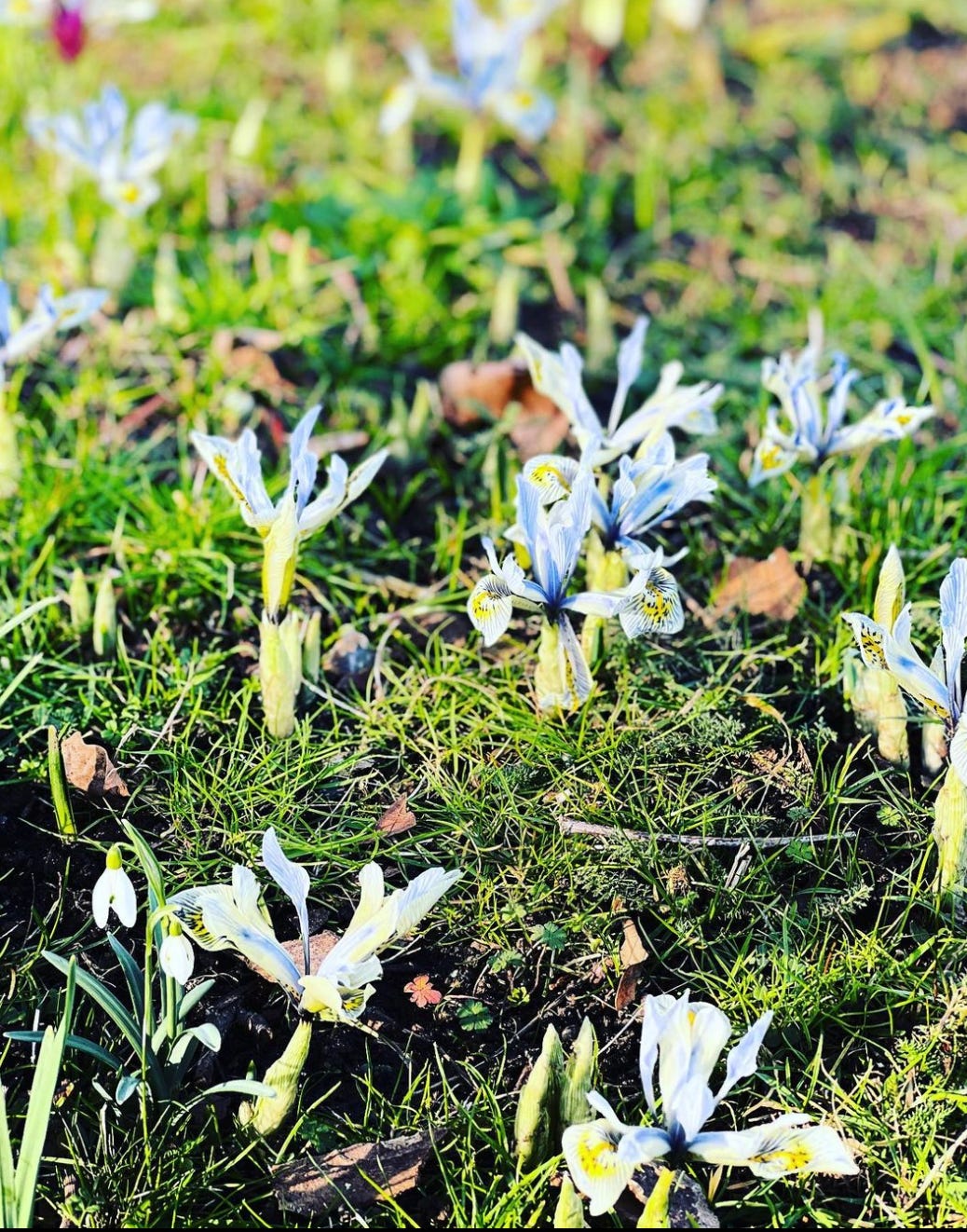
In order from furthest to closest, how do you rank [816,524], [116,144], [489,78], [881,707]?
[489,78] → [116,144] → [816,524] → [881,707]

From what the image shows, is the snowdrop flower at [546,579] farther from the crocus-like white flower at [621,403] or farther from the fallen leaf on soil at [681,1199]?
the fallen leaf on soil at [681,1199]

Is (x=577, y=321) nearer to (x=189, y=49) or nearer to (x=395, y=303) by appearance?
(x=395, y=303)

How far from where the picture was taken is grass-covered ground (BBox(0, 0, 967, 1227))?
6.87ft

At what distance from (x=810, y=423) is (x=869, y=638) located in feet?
2.23

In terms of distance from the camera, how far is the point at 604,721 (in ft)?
8.36

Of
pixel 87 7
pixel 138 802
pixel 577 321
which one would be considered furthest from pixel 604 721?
pixel 87 7

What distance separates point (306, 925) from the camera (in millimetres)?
2004

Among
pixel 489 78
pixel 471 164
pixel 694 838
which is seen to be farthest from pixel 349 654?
pixel 489 78

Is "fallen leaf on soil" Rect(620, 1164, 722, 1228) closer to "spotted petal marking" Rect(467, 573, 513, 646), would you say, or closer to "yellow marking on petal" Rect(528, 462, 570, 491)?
"spotted petal marking" Rect(467, 573, 513, 646)

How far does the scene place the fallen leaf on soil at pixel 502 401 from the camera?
3.27 meters

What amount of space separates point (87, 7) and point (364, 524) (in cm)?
217

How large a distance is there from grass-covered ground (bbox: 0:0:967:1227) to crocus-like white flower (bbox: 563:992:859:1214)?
0.12 metres

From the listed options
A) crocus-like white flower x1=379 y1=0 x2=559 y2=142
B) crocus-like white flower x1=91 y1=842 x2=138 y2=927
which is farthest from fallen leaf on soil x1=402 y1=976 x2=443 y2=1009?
crocus-like white flower x1=379 y1=0 x2=559 y2=142

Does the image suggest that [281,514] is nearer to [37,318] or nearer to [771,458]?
[37,318]
